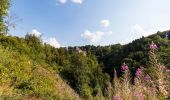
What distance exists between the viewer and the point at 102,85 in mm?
43500

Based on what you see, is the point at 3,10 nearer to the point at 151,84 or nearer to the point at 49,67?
the point at 49,67

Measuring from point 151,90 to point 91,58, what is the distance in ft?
158

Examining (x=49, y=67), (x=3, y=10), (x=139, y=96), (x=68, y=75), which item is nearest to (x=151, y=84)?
(x=139, y=96)

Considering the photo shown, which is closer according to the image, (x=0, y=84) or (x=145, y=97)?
(x=145, y=97)

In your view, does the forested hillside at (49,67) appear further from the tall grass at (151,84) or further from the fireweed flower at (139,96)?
the fireweed flower at (139,96)

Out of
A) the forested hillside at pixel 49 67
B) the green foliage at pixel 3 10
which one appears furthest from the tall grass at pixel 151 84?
the green foliage at pixel 3 10

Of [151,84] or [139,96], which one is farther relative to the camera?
[151,84]

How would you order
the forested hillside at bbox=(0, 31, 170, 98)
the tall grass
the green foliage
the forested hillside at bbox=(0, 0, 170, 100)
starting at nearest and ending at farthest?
the tall grass, the forested hillside at bbox=(0, 0, 170, 100), the forested hillside at bbox=(0, 31, 170, 98), the green foliage

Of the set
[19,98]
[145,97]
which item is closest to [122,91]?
[145,97]

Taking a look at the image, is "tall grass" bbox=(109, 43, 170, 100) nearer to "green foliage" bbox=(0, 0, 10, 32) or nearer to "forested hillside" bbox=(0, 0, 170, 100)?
"forested hillside" bbox=(0, 0, 170, 100)

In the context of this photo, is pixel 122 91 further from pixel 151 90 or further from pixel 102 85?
pixel 102 85

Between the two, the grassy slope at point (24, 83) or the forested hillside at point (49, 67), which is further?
the forested hillside at point (49, 67)

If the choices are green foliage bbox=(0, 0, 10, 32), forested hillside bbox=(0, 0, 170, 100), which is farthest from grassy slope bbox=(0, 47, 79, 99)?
green foliage bbox=(0, 0, 10, 32)

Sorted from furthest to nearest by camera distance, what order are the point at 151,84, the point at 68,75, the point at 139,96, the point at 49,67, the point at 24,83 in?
1. the point at 68,75
2. the point at 49,67
3. the point at 24,83
4. the point at 151,84
5. the point at 139,96
